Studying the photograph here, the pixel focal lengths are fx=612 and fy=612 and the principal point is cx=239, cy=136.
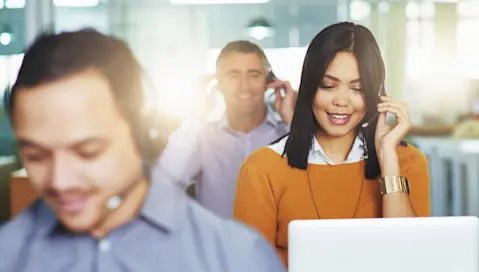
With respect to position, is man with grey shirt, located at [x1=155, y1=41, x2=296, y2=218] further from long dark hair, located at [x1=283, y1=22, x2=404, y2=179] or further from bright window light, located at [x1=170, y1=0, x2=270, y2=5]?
bright window light, located at [x1=170, y1=0, x2=270, y2=5]

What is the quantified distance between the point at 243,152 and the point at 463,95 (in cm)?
86

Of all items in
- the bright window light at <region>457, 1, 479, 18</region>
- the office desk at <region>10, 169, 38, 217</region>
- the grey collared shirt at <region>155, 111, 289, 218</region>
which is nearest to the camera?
the office desk at <region>10, 169, 38, 217</region>

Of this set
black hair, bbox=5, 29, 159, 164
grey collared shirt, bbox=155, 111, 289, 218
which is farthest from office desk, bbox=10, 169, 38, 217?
grey collared shirt, bbox=155, 111, 289, 218

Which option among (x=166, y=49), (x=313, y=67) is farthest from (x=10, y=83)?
(x=313, y=67)

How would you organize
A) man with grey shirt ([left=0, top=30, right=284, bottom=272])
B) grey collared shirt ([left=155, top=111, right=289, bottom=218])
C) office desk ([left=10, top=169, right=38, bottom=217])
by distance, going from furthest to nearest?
1. grey collared shirt ([left=155, top=111, right=289, bottom=218])
2. office desk ([left=10, top=169, right=38, bottom=217])
3. man with grey shirt ([left=0, top=30, right=284, bottom=272])

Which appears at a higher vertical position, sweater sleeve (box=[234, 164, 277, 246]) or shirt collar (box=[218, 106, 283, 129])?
shirt collar (box=[218, 106, 283, 129])

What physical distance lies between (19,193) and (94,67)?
1.62 ft

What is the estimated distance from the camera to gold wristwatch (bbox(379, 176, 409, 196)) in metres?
2.11

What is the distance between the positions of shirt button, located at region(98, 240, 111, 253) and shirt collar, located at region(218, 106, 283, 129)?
553mm

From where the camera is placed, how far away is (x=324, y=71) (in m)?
2.10

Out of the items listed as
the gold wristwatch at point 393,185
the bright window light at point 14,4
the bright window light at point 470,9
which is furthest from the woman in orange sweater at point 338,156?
the bright window light at point 14,4

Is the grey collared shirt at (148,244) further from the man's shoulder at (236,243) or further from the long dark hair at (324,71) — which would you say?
the long dark hair at (324,71)

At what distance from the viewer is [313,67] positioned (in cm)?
211

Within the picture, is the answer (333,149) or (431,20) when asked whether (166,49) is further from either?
(431,20)
